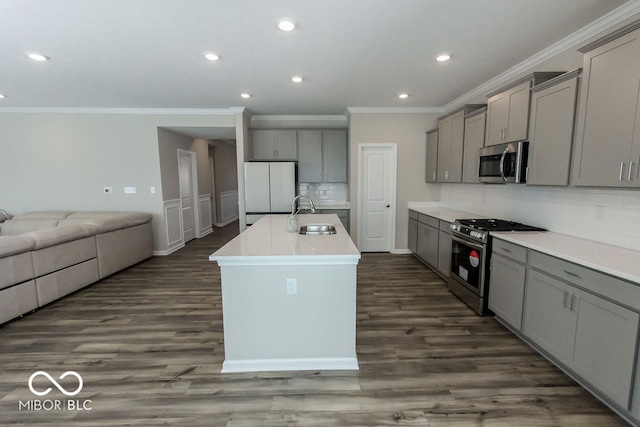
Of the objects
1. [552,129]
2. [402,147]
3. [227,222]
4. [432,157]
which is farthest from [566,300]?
[227,222]

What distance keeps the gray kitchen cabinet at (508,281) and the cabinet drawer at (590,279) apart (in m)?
0.16

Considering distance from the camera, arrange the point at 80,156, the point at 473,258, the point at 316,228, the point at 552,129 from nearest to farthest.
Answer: the point at 552,129 < the point at 473,258 < the point at 316,228 < the point at 80,156

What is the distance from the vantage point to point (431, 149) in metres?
4.92

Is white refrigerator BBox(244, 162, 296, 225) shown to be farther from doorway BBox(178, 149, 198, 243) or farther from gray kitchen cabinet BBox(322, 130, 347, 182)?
doorway BBox(178, 149, 198, 243)

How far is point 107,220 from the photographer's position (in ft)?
13.6

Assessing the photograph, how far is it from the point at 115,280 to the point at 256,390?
10.8ft

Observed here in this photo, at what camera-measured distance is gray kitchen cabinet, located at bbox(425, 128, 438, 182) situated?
4730 millimetres

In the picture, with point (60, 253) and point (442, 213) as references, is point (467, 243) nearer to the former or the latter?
point (442, 213)

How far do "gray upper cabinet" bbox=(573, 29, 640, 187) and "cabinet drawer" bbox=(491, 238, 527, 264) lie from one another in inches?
26.1

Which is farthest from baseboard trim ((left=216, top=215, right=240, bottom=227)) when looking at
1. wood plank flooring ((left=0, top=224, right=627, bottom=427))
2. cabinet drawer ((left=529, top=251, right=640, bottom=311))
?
cabinet drawer ((left=529, top=251, right=640, bottom=311))

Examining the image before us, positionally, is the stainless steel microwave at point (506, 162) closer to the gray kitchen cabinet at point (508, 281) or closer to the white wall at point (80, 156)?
the gray kitchen cabinet at point (508, 281)

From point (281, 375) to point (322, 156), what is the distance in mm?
4312

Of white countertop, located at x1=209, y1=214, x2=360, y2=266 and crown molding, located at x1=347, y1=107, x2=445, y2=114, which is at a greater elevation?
crown molding, located at x1=347, y1=107, x2=445, y2=114

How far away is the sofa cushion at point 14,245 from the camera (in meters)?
2.77
